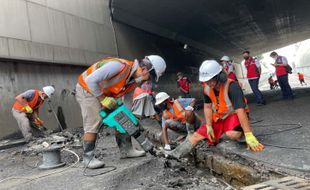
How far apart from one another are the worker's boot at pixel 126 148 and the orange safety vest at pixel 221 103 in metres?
1.16

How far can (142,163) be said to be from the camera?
4289mm

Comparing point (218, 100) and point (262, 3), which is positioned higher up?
point (262, 3)

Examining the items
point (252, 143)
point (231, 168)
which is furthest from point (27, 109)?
point (252, 143)

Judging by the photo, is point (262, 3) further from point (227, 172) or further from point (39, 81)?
point (227, 172)

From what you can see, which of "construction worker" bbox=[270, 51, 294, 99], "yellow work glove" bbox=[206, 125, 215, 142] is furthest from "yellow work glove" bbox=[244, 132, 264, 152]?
"construction worker" bbox=[270, 51, 294, 99]

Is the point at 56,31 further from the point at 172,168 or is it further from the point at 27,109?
the point at 172,168

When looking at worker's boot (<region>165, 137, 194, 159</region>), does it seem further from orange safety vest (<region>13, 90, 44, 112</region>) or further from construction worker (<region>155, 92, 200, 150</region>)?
orange safety vest (<region>13, 90, 44, 112</region>)

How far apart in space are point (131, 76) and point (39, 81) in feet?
19.4

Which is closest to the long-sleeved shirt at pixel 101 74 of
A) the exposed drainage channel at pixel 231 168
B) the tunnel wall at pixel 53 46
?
the exposed drainage channel at pixel 231 168

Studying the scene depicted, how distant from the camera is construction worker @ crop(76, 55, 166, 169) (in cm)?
404

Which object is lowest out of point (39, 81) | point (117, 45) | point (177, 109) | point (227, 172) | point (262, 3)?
point (227, 172)

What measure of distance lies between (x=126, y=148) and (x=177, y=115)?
162cm

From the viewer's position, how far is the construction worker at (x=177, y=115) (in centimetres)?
588

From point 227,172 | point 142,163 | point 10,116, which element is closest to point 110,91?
point 142,163
